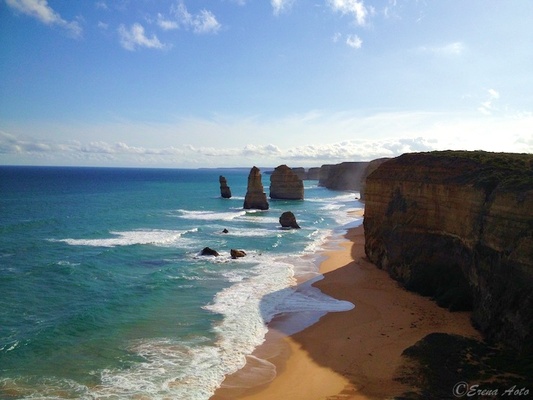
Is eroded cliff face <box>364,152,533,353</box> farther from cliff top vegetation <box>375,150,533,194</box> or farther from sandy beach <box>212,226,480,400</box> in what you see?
sandy beach <box>212,226,480,400</box>

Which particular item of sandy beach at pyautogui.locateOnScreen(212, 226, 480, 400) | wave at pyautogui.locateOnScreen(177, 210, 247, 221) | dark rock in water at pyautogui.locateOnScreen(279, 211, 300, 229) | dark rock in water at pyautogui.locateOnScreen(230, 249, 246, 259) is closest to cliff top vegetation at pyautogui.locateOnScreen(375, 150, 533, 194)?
sandy beach at pyautogui.locateOnScreen(212, 226, 480, 400)

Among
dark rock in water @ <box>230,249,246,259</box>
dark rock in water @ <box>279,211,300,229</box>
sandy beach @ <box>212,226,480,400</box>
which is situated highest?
dark rock in water @ <box>279,211,300,229</box>

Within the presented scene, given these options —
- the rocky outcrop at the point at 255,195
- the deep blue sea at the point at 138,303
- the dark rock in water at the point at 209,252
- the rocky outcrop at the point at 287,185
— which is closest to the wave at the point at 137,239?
the deep blue sea at the point at 138,303

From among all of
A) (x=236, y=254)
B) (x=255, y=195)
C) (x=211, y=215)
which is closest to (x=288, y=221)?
(x=211, y=215)

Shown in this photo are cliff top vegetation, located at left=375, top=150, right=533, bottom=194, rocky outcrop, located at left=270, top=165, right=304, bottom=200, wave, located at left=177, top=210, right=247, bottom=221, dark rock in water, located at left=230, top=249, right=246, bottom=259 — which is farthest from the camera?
rocky outcrop, located at left=270, top=165, right=304, bottom=200

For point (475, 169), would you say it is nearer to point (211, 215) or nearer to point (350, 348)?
point (350, 348)

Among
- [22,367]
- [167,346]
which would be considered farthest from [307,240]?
[22,367]

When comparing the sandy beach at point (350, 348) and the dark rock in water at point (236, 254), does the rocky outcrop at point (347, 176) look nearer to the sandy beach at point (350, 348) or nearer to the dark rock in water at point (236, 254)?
the dark rock in water at point (236, 254)

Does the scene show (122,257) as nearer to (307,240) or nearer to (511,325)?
(307,240)
